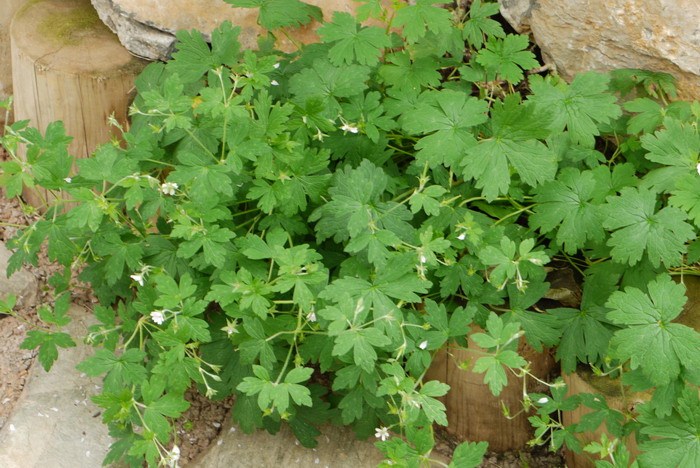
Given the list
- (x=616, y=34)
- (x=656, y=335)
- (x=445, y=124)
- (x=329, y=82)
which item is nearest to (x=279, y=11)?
(x=329, y=82)

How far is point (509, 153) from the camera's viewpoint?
2648 mm

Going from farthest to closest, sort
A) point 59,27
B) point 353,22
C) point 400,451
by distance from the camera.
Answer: point 59,27
point 353,22
point 400,451

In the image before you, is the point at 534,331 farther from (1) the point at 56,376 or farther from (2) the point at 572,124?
(1) the point at 56,376

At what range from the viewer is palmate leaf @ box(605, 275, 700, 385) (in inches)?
95.3

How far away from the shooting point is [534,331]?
281cm

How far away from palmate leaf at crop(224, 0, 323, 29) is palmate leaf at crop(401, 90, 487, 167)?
0.74m

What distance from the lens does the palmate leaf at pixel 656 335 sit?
2.42 metres

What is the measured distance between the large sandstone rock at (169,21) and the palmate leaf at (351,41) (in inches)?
22.6

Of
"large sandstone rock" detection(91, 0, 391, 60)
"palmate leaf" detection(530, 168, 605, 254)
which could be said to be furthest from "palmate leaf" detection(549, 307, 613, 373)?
"large sandstone rock" detection(91, 0, 391, 60)

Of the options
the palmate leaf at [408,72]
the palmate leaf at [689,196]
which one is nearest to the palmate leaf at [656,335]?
the palmate leaf at [689,196]

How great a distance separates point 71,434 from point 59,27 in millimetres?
1929

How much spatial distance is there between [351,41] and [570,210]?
1.04m

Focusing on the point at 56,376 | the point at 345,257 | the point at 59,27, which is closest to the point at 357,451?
the point at 345,257

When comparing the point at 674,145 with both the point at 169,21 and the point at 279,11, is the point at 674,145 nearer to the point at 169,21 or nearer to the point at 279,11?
the point at 279,11
